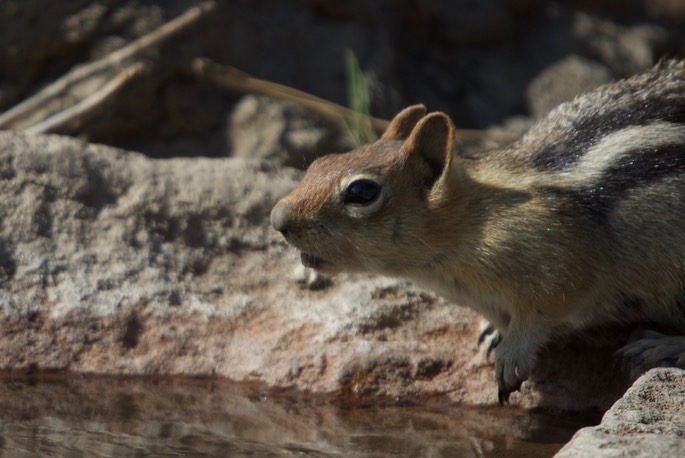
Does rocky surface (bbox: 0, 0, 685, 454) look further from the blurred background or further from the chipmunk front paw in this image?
the blurred background

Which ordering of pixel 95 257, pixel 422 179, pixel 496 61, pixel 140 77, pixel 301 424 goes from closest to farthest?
1. pixel 301 424
2. pixel 422 179
3. pixel 95 257
4. pixel 140 77
5. pixel 496 61

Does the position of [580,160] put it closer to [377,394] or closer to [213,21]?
[377,394]

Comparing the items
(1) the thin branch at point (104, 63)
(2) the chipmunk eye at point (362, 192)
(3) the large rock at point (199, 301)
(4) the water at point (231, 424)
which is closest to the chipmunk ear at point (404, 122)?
(2) the chipmunk eye at point (362, 192)

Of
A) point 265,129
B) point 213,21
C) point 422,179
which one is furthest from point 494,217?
point 213,21

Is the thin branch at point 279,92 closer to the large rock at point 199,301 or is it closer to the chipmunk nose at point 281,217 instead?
the large rock at point 199,301

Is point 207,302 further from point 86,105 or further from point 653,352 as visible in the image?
point 86,105

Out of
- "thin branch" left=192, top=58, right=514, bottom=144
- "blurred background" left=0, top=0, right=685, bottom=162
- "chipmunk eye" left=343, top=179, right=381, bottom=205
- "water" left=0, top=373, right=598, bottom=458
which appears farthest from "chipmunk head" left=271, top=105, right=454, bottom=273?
"thin branch" left=192, top=58, right=514, bottom=144
